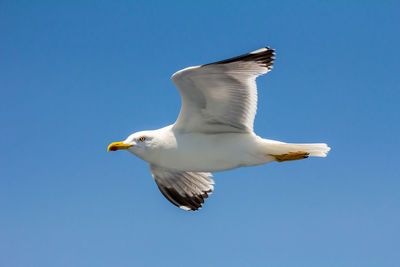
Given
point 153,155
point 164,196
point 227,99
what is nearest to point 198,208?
point 164,196

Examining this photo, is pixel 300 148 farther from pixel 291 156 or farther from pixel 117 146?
pixel 117 146

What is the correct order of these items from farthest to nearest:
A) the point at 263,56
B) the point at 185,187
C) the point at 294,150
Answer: the point at 185,187
the point at 294,150
the point at 263,56

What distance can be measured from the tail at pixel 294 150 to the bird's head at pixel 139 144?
147 centimetres

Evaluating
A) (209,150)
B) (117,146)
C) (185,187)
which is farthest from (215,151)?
(185,187)

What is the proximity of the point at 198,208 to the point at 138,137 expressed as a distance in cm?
204

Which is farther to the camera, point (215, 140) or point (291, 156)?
point (215, 140)

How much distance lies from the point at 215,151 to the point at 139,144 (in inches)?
38.3

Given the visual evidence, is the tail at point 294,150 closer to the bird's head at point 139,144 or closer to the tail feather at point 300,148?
the tail feather at point 300,148

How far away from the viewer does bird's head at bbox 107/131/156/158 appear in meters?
6.50

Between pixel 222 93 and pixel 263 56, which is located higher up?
pixel 263 56

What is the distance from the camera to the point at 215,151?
645 centimetres

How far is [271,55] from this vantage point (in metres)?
5.98

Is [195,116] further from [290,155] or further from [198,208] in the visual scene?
[198,208]

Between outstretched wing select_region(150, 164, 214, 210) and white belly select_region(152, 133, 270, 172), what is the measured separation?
58.7 inches
